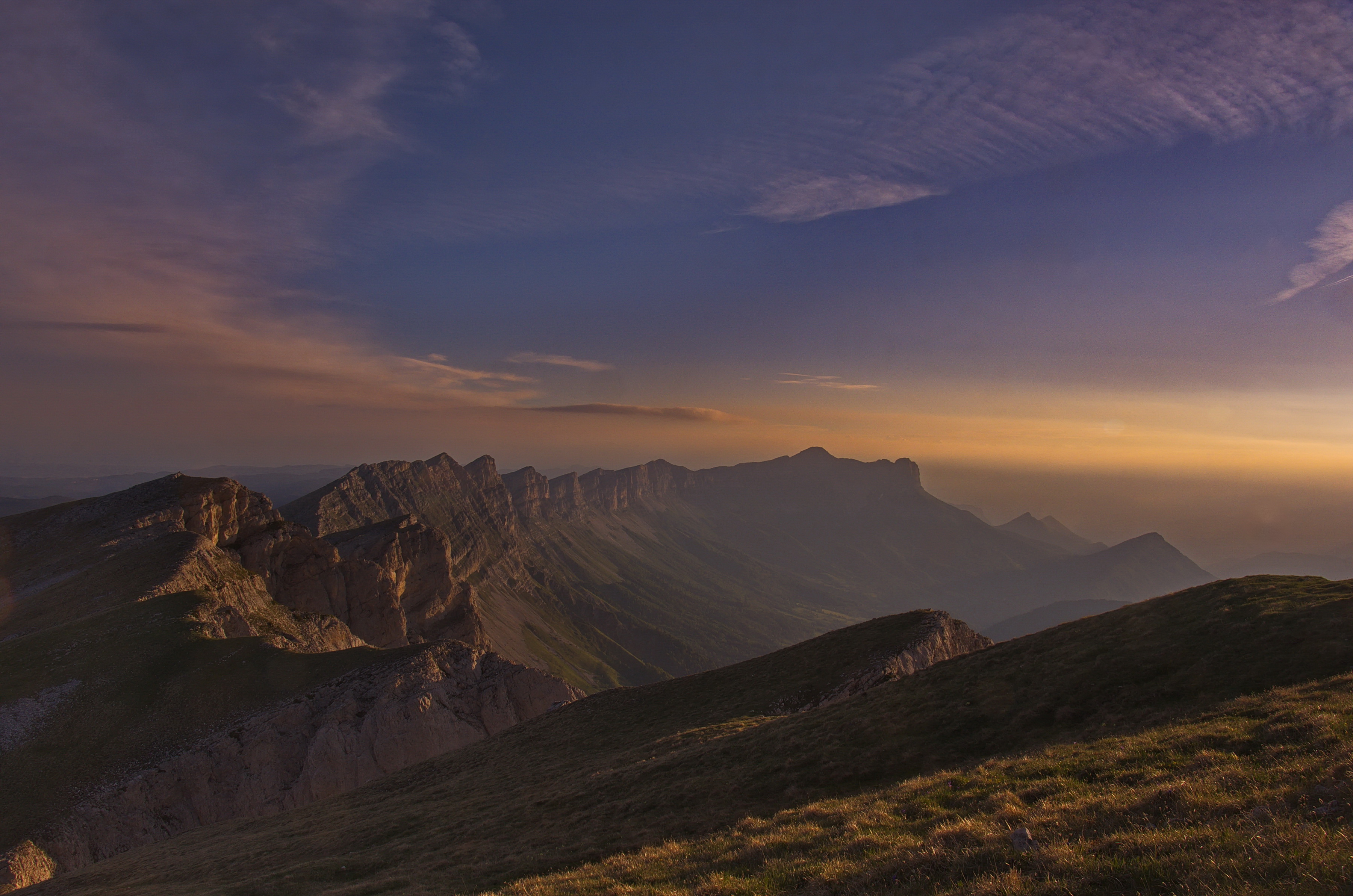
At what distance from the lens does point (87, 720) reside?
5341 cm

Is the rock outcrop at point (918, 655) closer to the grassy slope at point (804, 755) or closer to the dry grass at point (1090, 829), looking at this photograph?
the grassy slope at point (804, 755)

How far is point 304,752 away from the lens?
61594 millimetres

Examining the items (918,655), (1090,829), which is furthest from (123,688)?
(1090,829)

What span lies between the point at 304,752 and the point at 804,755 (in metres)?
60.7

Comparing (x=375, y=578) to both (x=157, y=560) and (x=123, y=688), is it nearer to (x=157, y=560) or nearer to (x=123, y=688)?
(x=157, y=560)

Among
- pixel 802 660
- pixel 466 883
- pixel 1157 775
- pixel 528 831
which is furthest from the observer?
pixel 802 660

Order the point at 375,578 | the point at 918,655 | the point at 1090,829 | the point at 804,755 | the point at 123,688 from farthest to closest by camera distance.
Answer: the point at 375,578 → the point at 123,688 → the point at 918,655 → the point at 804,755 → the point at 1090,829

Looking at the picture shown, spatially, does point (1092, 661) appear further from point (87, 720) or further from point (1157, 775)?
point (87, 720)

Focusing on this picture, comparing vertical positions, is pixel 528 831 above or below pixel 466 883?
below

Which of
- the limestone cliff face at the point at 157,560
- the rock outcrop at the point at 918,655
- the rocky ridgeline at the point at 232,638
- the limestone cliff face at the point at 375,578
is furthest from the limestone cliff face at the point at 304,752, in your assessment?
the rock outcrop at the point at 918,655

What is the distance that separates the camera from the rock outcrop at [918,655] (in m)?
45.5

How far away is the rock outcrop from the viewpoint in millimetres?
45500

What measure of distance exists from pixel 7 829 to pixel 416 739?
3197 centimetres

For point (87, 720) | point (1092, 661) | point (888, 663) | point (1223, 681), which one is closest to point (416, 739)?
point (87, 720)
